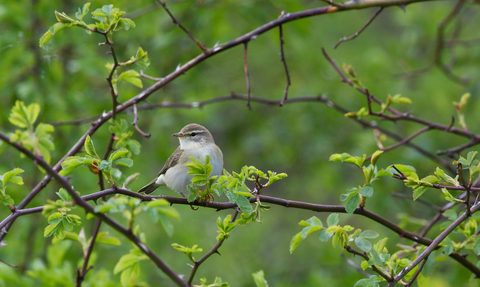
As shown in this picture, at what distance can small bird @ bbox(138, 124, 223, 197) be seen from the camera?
3908 mm

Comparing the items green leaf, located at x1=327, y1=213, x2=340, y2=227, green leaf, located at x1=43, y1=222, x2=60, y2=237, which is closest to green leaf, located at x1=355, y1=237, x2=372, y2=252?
green leaf, located at x1=327, y1=213, x2=340, y2=227

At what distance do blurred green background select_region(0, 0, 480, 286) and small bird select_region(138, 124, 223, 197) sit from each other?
933 mm

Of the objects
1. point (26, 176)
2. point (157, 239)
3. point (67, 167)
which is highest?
point (67, 167)

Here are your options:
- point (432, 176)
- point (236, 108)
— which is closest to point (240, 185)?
point (432, 176)

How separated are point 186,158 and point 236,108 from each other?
3767mm

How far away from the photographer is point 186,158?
13.6 feet

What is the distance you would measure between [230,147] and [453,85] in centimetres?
365

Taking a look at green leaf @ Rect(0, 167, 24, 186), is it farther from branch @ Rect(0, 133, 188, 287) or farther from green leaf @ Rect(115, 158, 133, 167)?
branch @ Rect(0, 133, 188, 287)

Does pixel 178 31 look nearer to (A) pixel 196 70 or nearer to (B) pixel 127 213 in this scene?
(A) pixel 196 70

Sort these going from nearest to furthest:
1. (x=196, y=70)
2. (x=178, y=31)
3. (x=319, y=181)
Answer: (x=178, y=31), (x=196, y=70), (x=319, y=181)

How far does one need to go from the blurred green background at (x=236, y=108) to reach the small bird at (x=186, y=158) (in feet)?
3.06

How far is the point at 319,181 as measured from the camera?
23.0 ft

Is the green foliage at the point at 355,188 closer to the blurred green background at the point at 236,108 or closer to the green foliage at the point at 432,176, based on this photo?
the green foliage at the point at 432,176

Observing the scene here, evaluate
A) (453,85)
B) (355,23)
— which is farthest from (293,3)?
(355,23)
